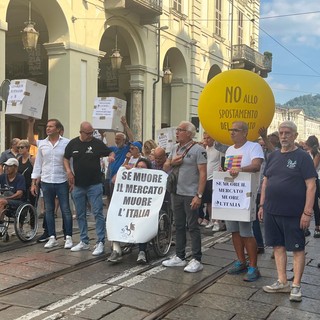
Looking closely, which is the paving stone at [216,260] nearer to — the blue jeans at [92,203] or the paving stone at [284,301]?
the paving stone at [284,301]

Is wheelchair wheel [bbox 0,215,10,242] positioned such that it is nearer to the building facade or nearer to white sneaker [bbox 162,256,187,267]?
white sneaker [bbox 162,256,187,267]

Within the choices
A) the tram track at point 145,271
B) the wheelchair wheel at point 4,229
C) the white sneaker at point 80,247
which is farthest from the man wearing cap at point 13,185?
the tram track at point 145,271

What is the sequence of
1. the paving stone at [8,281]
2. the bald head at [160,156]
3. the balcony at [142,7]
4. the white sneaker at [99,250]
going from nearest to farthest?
the paving stone at [8,281] → the white sneaker at [99,250] → the bald head at [160,156] → the balcony at [142,7]

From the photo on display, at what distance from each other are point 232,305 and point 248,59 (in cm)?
2344

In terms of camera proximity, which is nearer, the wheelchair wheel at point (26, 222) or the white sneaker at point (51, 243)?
the white sneaker at point (51, 243)

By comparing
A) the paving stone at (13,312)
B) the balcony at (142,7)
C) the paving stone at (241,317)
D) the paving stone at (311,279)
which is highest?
the balcony at (142,7)

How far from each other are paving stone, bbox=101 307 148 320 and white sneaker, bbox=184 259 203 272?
4.75ft

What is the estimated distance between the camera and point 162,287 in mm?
5152

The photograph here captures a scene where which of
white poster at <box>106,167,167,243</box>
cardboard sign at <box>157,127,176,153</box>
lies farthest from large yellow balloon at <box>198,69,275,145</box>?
cardboard sign at <box>157,127,176,153</box>

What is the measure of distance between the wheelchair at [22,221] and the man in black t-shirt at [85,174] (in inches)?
37.5

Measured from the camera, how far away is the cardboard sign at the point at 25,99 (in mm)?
7449

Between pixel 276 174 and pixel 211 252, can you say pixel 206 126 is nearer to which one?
pixel 211 252

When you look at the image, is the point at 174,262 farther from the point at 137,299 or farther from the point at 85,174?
the point at 85,174

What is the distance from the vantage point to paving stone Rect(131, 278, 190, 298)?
497cm
